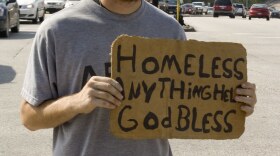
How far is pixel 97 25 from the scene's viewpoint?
2.51 metres

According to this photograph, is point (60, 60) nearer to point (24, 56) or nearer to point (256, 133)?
point (256, 133)

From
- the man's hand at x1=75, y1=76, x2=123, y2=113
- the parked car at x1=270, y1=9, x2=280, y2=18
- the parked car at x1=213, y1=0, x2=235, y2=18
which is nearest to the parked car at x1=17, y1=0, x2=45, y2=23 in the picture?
the man's hand at x1=75, y1=76, x2=123, y2=113

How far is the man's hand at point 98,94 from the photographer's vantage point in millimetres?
2254

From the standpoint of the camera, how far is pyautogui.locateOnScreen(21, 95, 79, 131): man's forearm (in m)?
2.39

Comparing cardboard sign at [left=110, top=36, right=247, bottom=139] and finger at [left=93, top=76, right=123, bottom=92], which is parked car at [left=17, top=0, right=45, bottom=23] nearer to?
cardboard sign at [left=110, top=36, right=247, bottom=139]

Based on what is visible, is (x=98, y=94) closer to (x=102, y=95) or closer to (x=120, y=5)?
(x=102, y=95)

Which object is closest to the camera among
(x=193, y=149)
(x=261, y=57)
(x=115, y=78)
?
(x=115, y=78)

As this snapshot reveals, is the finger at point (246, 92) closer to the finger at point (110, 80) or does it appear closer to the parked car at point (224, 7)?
the finger at point (110, 80)

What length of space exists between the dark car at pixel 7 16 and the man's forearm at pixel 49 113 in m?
17.9

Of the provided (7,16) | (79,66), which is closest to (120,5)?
(79,66)

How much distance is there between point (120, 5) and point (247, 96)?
58cm

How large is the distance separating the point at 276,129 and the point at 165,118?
5.30 meters

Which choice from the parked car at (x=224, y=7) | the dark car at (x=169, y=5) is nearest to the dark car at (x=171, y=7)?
the dark car at (x=169, y=5)

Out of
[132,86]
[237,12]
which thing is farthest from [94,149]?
[237,12]
